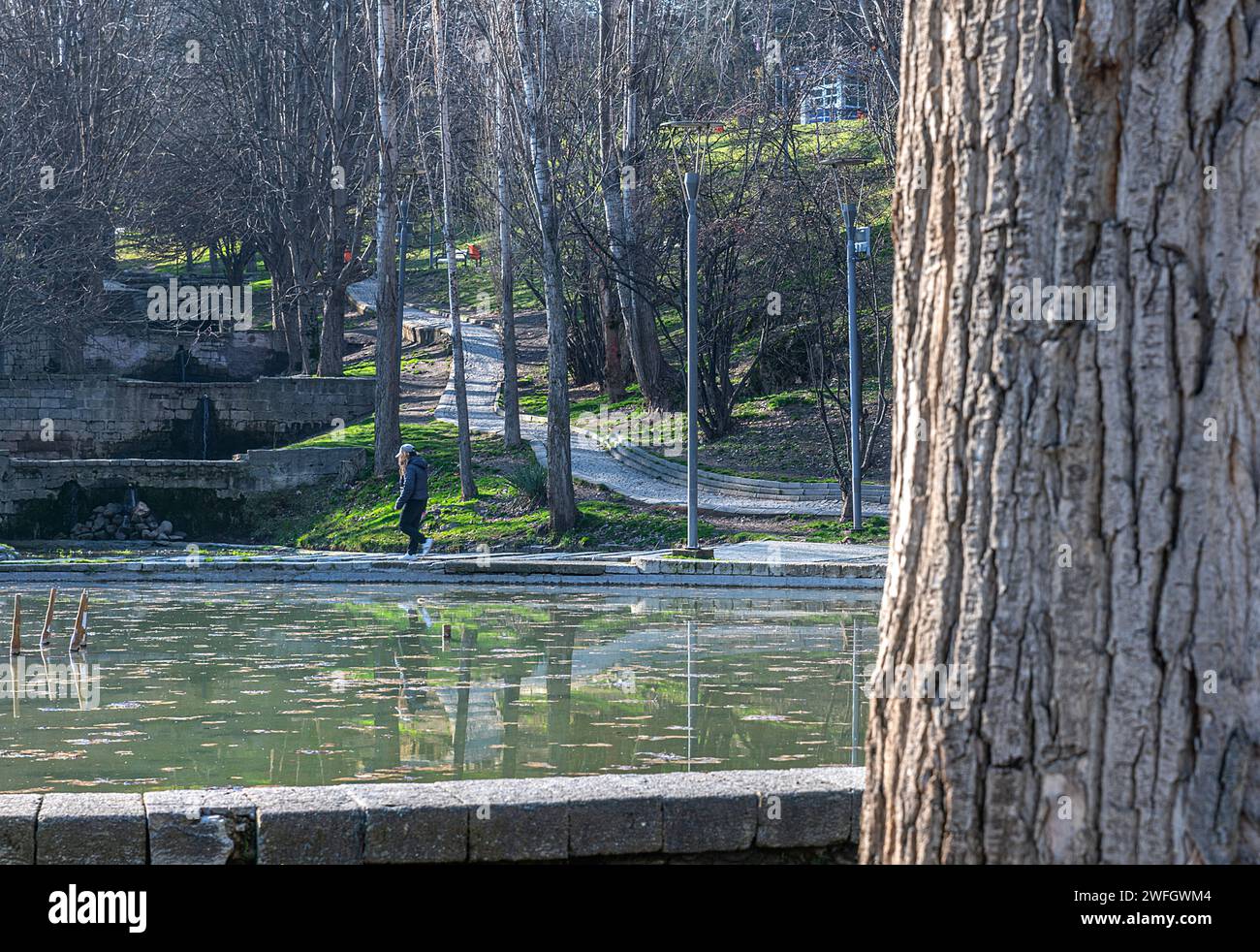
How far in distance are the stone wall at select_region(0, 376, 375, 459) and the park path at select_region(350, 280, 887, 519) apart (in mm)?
3070

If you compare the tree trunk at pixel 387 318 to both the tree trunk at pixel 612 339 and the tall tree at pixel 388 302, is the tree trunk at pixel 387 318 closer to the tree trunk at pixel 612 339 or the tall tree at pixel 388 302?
the tall tree at pixel 388 302

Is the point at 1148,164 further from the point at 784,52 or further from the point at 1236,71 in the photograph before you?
the point at 784,52

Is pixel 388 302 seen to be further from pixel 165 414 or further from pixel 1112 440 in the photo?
pixel 1112 440

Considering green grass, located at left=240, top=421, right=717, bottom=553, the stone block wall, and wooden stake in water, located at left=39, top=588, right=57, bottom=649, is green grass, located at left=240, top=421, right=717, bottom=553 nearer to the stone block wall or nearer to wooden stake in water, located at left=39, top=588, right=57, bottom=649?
the stone block wall

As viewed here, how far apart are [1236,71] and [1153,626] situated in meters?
1.16

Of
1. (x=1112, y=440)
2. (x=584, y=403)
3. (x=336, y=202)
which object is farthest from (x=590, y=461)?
(x=1112, y=440)

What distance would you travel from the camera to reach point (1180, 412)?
3189 mm

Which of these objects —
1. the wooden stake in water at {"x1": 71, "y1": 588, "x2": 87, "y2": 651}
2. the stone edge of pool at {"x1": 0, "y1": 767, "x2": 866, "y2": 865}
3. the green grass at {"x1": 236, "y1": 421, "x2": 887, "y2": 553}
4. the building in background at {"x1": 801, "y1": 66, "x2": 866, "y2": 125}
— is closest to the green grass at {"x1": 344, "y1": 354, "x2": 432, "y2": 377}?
the green grass at {"x1": 236, "y1": 421, "x2": 887, "y2": 553}

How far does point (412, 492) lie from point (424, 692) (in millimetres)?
11230

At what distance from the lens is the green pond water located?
750 centimetres

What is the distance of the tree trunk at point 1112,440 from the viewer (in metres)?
3.19

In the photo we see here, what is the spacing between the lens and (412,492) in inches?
825

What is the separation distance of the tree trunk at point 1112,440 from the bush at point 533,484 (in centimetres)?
2154

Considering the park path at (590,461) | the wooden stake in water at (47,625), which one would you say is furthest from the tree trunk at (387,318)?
the wooden stake in water at (47,625)
